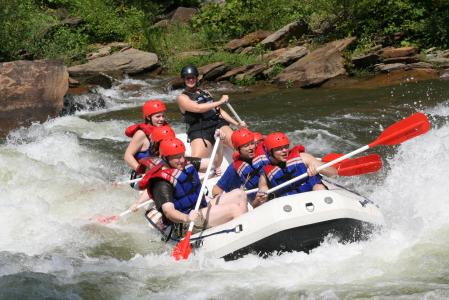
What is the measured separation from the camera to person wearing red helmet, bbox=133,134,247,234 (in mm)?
5430

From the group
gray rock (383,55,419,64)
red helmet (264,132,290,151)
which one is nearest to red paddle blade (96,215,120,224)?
red helmet (264,132,290,151)

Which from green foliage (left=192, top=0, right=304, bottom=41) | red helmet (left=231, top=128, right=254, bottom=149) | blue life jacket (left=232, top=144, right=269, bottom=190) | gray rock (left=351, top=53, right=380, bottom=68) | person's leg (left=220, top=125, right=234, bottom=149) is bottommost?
blue life jacket (left=232, top=144, right=269, bottom=190)

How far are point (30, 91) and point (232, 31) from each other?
8256 millimetres

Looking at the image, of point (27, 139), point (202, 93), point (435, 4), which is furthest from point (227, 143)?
point (435, 4)

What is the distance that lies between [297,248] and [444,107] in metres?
6.80

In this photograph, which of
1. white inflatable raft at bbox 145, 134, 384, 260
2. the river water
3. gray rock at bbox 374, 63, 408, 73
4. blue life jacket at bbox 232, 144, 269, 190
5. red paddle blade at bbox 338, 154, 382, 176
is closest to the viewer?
the river water

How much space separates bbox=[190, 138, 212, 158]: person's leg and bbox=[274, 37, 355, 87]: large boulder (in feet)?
24.1

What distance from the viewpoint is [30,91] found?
12195 millimetres

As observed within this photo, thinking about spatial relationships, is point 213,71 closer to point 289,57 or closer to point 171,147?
point 289,57

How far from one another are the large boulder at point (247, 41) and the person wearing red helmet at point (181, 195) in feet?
40.2

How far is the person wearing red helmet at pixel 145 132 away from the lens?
6.98 meters

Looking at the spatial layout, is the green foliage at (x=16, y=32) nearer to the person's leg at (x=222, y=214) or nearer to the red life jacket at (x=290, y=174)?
the person's leg at (x=222, y=214)

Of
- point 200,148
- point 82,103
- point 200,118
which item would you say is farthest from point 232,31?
point 200,148

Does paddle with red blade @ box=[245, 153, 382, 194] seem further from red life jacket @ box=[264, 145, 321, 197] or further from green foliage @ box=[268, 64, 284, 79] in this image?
green foliage @ box=[268, 64, 284, 79]
